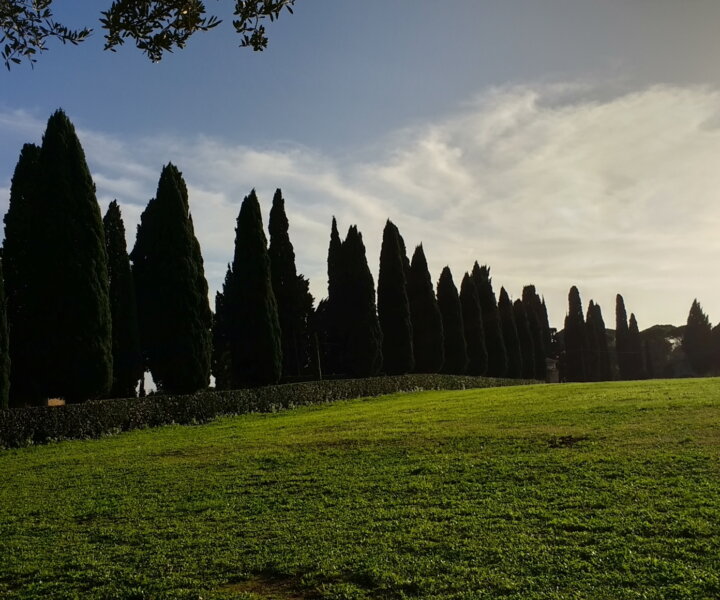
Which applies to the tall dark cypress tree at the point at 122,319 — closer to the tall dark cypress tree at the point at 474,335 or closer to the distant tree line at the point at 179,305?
the distant tree line at the point at 179,305

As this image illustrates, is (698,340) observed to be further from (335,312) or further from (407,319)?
(335,312)

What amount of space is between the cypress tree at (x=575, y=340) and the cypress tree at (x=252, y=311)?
51.9 meters

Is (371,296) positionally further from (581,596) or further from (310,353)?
(581,596)

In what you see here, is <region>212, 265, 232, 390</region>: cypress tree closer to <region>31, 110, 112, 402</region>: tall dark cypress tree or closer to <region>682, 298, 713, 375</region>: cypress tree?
<region>31, 110, 112, 402</region>: tall dark cypress tree

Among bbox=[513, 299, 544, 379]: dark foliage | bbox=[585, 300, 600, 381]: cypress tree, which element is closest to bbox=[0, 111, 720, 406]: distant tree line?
bbox=[513, 299, 544, 379]: dark foliage

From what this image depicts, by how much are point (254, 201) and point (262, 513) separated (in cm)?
2461

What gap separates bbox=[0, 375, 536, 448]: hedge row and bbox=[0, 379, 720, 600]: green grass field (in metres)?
1.95

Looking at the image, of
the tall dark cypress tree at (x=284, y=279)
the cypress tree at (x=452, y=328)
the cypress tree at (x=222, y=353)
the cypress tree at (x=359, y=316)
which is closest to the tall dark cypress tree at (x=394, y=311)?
the cypress tree at (x=359, y=316)

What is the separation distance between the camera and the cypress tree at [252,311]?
31.2 m

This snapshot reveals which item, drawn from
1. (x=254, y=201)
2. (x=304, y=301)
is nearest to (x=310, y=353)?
(x=304, y=301)

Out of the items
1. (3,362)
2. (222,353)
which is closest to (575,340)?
(222,353)

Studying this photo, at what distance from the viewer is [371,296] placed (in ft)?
136

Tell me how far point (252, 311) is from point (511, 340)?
3485 cm

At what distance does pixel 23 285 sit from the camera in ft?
82.3
